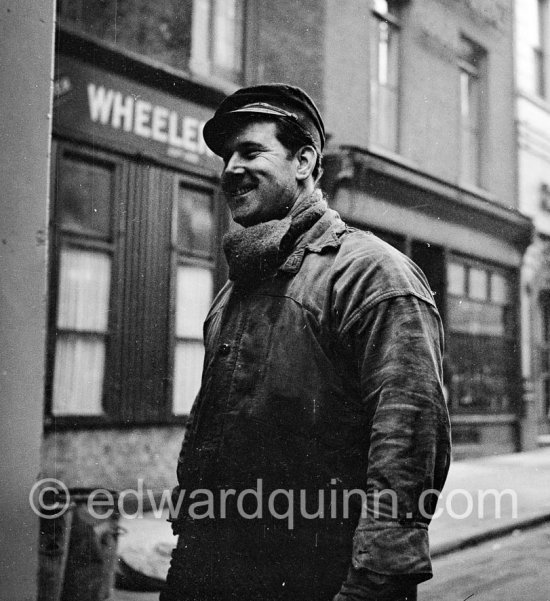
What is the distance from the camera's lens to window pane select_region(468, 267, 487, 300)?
3.79 m

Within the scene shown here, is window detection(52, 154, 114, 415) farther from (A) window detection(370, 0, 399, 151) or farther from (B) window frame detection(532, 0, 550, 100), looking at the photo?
(B) window frame detection(532, 0, 550, 100)

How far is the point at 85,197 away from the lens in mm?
5816

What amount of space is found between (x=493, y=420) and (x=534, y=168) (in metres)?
1.22

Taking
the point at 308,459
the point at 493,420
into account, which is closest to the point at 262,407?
the point at 308,459

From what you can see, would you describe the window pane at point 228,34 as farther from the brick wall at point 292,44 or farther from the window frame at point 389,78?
the window frame at point 389,78

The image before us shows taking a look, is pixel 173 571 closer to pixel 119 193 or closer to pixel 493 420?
pixel 493 420

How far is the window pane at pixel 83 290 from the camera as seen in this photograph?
5684mm

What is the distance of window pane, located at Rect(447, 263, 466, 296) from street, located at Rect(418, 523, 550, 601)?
1280mm

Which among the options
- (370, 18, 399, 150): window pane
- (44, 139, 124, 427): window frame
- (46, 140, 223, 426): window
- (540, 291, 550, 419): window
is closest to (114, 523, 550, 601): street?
(540, 291, 550, 419): window

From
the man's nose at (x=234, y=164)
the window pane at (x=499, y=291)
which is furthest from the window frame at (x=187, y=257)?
the man's nose at (x=234, y=164)

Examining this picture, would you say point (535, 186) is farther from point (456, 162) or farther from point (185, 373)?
point (185, 373)

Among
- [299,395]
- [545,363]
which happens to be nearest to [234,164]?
[299,395]

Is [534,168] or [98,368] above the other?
[534,168]

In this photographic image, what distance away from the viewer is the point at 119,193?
5.95 metres
